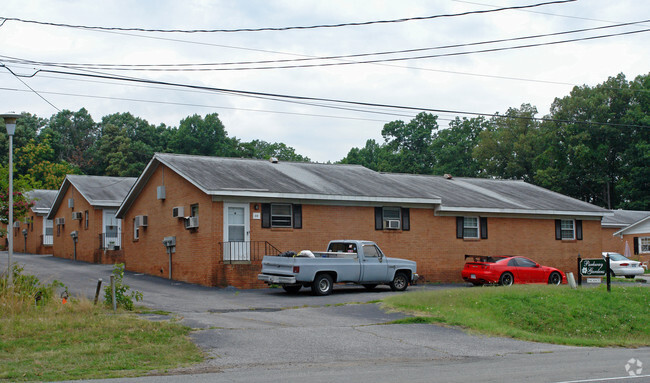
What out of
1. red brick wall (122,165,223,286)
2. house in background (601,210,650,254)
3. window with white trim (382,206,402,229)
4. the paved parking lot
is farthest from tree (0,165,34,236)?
house in background (601,210,650,254)

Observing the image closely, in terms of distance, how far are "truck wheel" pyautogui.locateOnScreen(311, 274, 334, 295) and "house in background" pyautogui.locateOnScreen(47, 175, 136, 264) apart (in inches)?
635

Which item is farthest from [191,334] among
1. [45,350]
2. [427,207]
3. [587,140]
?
[587,140]

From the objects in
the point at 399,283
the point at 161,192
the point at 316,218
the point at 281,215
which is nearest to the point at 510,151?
the point at 316,218

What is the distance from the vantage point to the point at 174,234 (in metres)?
28.0

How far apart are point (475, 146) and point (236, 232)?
53.4 m

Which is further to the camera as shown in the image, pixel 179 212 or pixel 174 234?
pixel 174 234

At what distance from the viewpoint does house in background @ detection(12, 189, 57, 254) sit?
47719 millimetres

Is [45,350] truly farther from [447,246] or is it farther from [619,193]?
[619,193]

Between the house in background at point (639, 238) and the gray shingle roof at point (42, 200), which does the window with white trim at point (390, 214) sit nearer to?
the house in background at point (639, 238)

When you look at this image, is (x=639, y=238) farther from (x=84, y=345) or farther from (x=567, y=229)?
(x=84, y=345)

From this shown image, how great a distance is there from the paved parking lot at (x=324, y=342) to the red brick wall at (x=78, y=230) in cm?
1776

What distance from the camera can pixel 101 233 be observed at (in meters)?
37.4

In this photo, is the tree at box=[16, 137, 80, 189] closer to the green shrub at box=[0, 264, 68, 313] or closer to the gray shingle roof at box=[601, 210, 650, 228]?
the gray shingle roof at box=[601, 210, 650, 228]

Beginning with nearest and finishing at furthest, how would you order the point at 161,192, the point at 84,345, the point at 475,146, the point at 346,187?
1. the point at 84,345
2. the point at 346,187
3. the point at 161,192
4. the point at 475,146
